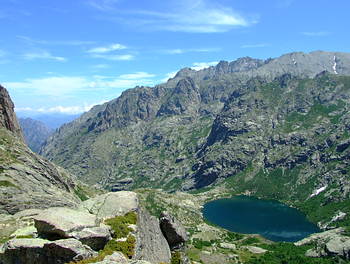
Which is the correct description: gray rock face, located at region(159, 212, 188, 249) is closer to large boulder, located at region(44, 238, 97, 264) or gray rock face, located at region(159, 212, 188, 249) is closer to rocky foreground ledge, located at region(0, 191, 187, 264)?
rocky foreground ledge, located at region(0, 191, 187, 264)

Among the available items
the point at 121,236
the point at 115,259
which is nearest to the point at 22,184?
the point at 121,236

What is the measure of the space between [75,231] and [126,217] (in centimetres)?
843

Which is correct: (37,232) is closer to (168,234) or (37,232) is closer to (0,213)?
(168,234)

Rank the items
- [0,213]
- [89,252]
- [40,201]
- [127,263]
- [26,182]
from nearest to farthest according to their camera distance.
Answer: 1. [127,263]
2. [89,252]
3. [0,213]
4. [40,201]
5. [26,182]

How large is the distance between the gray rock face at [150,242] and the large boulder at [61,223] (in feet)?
19.6

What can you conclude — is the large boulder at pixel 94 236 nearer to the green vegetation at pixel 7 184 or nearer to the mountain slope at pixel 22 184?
the mountain slope at pixel 22 184

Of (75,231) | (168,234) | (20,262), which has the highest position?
(75,231)

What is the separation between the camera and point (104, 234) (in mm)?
37062

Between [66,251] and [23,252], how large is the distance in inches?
208

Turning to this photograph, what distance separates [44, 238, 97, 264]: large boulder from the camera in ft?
107

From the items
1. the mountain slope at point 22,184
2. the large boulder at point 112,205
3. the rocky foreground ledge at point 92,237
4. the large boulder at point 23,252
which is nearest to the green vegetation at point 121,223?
the rocky foreground ledge at point 92,237

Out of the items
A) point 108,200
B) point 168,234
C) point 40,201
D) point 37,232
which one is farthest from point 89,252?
point 40,201

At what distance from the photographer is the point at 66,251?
108 feet

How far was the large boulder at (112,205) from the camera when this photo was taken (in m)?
44.0
